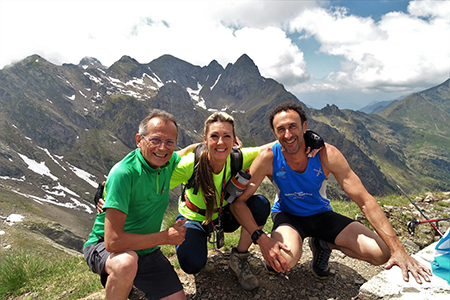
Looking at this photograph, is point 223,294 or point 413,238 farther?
point 413,238

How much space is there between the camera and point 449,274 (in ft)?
13.9

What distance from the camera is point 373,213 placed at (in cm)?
534

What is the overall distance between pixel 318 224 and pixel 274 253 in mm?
1623

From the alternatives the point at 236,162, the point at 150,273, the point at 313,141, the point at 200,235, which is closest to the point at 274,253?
the point at 200,235

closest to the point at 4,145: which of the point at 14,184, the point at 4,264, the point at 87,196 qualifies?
the point at 14,184

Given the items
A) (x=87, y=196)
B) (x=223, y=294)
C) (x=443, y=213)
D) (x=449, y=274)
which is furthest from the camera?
(x=87, y=196)

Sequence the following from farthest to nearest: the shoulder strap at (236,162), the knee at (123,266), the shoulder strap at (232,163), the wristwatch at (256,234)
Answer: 1. the shoulder strap at (236,162)
2. the shoulder strap at (232,163)
3. the wristwatch at (256,234)
4. the knee at (123,266)

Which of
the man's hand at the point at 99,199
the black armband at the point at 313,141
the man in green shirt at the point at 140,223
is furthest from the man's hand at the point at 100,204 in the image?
the black armband at the point at 313,141

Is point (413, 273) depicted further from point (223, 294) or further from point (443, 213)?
point (443, 213)

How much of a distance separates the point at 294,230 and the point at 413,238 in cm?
594

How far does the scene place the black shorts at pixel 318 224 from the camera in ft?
19.4

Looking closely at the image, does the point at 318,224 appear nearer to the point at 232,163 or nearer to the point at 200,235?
the point at 232,163

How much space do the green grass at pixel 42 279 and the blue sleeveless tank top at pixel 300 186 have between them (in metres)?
5.43

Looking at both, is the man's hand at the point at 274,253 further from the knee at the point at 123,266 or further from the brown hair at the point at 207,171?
the knee at the point at 123,266
